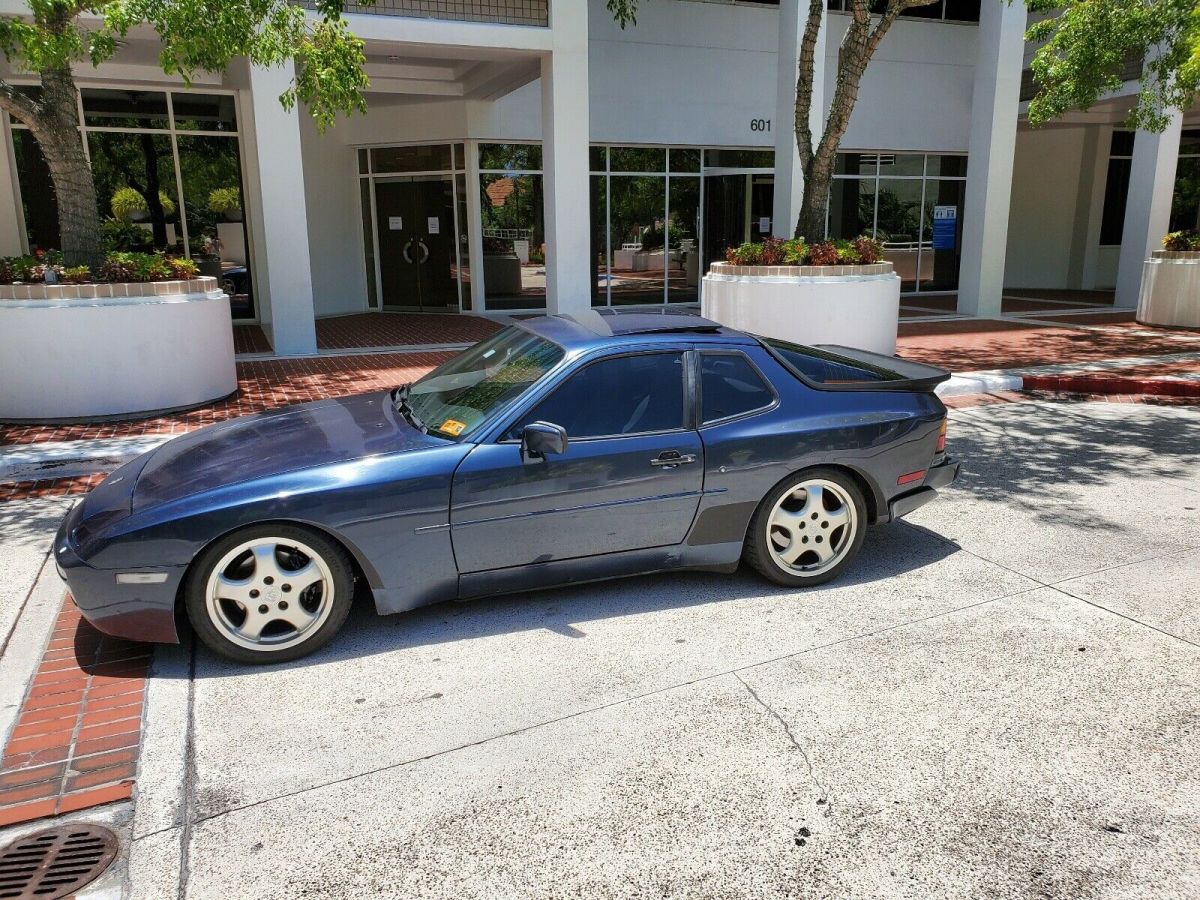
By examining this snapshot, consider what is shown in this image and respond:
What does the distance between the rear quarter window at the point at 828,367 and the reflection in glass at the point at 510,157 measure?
512 inches

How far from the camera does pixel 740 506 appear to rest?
16.3 ft

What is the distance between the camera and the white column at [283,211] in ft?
39.9

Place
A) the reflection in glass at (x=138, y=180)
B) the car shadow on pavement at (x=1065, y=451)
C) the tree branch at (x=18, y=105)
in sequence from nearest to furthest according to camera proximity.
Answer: the car shadow on pavement at (x=1065, y=451) → the tree branch at (x=18, y=105) → the reflection in glass at (x=138, y=180)

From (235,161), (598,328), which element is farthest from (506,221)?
(598,328)

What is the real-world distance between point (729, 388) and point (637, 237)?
1403 cm

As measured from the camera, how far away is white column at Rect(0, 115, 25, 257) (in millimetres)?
14109

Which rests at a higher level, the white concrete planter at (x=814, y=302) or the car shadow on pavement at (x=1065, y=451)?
the white concrete planter at (x=814, y=302)

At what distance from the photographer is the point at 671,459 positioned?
15.7ft

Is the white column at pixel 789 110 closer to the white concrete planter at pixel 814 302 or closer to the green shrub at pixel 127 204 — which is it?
the white concrete planter at pixel 814 302

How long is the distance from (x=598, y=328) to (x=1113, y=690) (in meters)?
3.06

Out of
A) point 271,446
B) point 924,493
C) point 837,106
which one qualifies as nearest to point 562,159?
point 837,106

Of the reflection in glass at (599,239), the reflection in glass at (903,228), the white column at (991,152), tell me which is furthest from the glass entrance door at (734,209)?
the white column at (991,152)

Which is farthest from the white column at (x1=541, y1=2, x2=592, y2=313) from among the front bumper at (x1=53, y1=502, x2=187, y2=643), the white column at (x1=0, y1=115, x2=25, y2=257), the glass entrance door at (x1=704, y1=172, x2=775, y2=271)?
the front bumper at (x1=53, y1=502, x2=187, y2=643)

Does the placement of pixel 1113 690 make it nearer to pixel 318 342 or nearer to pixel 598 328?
pixel 598 328
